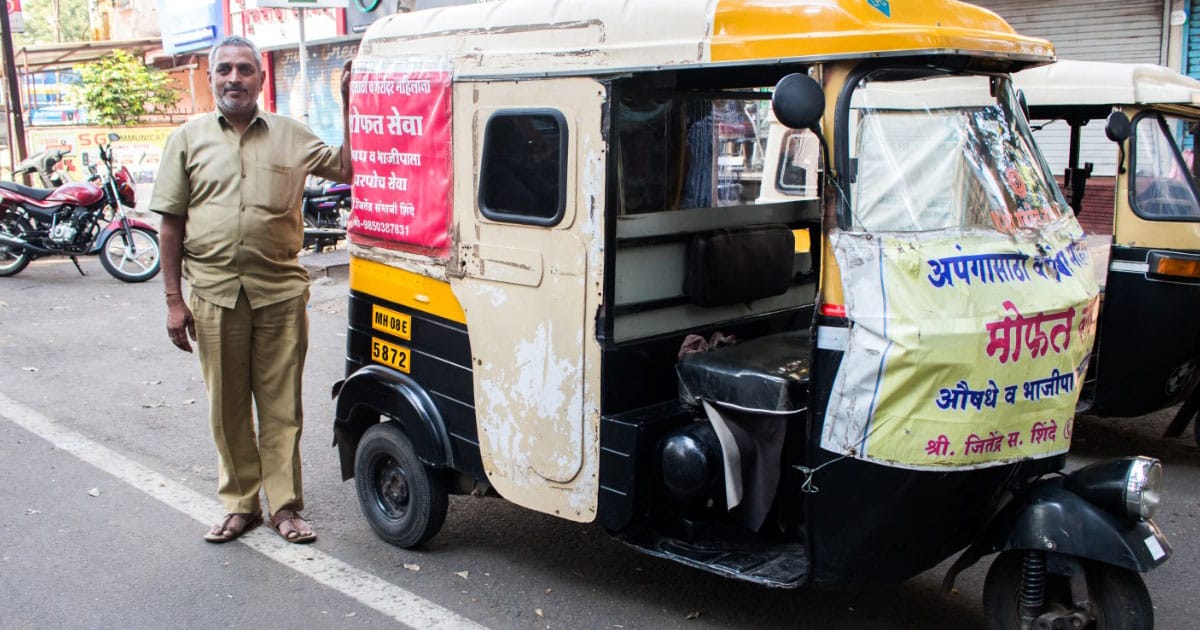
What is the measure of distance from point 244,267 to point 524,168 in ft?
4.53

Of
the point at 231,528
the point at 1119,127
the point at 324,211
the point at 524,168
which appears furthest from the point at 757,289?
the point at 324,211

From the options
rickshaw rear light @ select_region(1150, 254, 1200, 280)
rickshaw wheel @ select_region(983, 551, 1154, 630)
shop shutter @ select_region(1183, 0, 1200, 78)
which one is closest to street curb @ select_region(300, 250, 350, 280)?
rickshaw rear light @ select_region(1150, 254, 1200, 280)

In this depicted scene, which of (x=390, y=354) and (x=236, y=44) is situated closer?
(x=236, y=44)

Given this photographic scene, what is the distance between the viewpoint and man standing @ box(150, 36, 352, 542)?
441cm

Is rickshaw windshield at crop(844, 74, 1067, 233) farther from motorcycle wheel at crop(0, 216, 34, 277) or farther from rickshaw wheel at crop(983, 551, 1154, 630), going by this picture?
motorcycle wheel at crop(0, 216, 34, 277)

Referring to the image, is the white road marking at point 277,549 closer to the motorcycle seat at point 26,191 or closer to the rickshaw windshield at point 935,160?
the rickshaw windshield at point 935,160

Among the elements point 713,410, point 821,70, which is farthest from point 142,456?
point 821,70

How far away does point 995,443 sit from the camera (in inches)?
122

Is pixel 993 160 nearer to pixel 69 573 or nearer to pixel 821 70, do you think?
pixel 821 70

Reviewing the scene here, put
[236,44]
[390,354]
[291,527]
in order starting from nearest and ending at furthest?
[236,44]
[390,354]
[291,527]

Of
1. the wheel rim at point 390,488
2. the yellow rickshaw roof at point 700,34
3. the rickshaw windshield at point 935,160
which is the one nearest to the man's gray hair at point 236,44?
the yellow rickshaw roof at point 700,34

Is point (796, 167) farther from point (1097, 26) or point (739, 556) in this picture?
point (1097, 26)

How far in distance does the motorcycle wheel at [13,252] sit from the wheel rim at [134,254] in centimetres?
103

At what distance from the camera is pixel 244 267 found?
14.6 ft
